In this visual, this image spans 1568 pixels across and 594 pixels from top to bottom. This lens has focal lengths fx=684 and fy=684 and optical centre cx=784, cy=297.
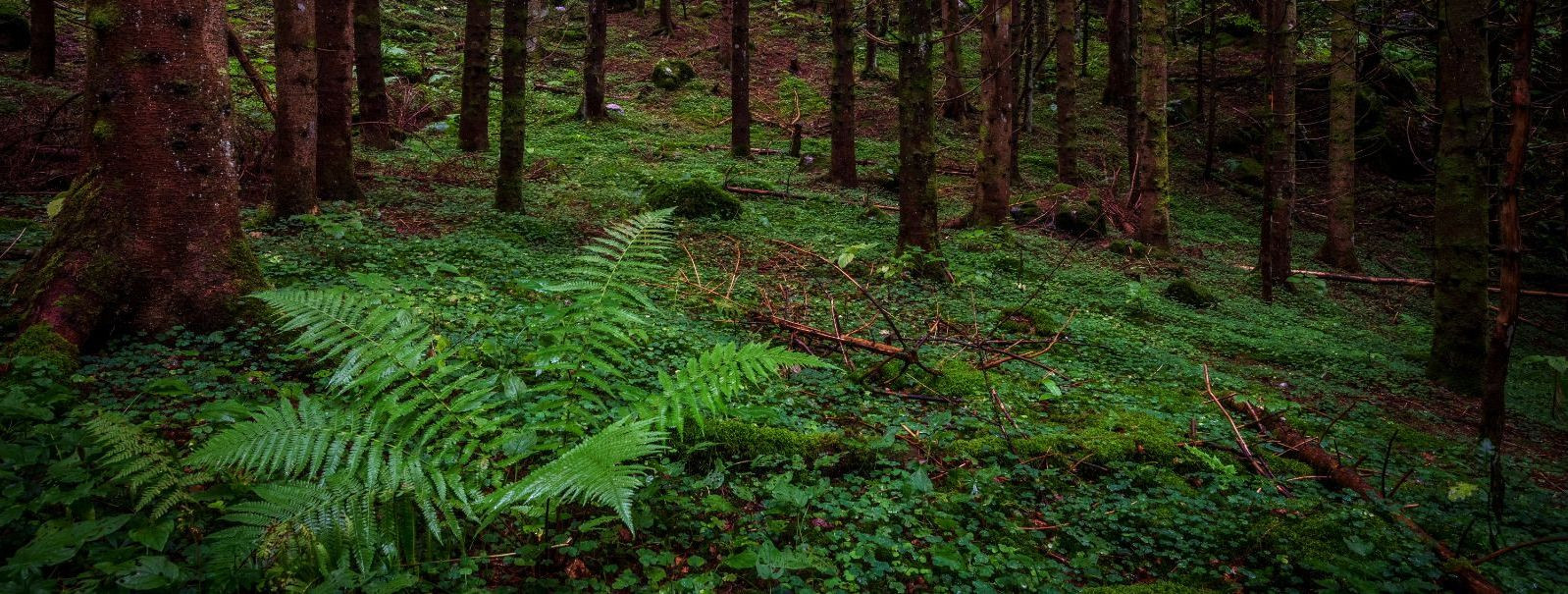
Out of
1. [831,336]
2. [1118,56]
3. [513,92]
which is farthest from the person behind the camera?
[1118,56]

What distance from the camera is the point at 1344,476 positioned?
3.98 meters

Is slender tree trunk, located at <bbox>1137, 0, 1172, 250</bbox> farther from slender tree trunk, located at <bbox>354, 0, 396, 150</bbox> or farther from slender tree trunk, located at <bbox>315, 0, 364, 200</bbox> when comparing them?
slender tree trunk, located at <bbox>354, 0, 396, 150</bbox>

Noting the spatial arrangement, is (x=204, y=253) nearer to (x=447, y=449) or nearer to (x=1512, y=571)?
(x=447, y=449)

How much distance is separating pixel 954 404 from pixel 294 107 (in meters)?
6.87

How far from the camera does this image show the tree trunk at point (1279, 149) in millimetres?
9453

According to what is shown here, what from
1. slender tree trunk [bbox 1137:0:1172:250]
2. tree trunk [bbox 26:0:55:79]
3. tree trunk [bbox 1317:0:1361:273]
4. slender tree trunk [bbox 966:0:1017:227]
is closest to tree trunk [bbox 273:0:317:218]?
tree trunk [bbox 26:0:55:79]

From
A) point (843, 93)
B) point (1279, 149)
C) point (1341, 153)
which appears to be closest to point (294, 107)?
point (843, 93)

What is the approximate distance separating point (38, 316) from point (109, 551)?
259 cm

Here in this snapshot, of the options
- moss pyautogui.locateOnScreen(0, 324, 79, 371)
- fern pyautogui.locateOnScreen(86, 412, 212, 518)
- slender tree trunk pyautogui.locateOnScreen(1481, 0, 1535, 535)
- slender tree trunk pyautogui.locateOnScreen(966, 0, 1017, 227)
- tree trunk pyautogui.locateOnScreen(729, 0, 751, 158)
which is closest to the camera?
fern pyautogui.locateOnScreen(86, 412, 212, 518)

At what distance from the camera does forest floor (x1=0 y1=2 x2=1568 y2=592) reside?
2.85 metres

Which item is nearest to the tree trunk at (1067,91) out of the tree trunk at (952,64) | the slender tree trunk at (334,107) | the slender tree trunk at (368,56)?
the tree trunk at (952,64)

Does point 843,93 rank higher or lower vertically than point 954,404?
higher

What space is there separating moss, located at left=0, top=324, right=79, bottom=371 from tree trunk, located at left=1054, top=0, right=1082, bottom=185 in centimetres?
1504

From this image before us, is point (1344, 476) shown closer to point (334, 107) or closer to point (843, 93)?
point (334, 107)
